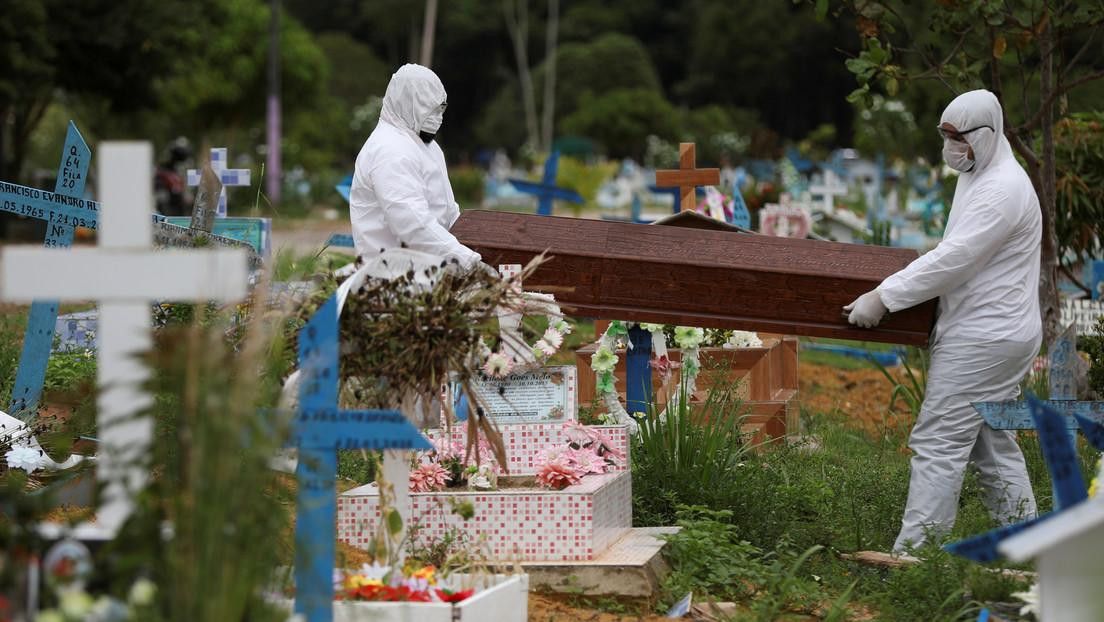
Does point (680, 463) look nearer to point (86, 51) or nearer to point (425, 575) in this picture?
point (425, 575)

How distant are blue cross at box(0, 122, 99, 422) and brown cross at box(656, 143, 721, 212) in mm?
3777

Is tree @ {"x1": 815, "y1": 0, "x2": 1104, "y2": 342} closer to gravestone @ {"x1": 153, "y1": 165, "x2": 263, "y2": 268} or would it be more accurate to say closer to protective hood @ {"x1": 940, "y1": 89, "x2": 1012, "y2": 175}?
protective hood @ {"x1": 940, "y1": 89, "x2": 1012, "y2": 175}

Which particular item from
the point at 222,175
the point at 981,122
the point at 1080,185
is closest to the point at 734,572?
the point at 981,122

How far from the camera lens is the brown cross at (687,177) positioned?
994 cm

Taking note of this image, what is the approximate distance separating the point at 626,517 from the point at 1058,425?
2686mm

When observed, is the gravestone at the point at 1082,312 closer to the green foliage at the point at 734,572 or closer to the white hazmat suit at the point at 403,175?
the green foliage at the point at 734,572

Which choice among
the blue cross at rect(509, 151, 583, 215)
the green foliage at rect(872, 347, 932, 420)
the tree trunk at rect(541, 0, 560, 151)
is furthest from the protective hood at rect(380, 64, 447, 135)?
the tree trunk at rect(541, 0, 560, 151)

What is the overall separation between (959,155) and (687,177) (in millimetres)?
3622

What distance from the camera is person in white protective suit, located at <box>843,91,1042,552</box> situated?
6.28 metres

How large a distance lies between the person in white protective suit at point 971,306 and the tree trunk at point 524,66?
61724 millimetres

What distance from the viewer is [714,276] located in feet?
21.6

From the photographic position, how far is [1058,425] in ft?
13.0

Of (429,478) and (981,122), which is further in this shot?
(981,122)

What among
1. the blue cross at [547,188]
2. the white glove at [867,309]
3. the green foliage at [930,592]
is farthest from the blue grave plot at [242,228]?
the green foliage at [930,592]
